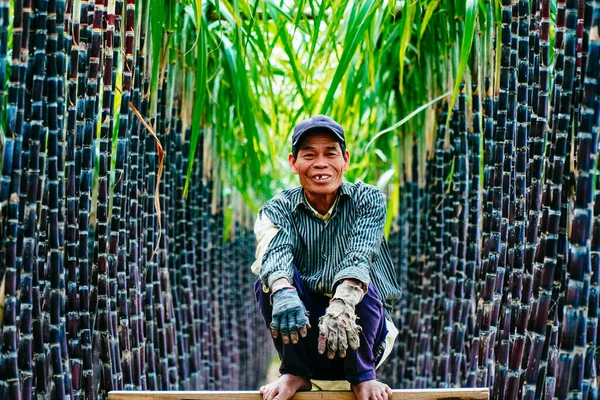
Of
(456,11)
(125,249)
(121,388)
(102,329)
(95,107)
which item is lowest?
(121,388)

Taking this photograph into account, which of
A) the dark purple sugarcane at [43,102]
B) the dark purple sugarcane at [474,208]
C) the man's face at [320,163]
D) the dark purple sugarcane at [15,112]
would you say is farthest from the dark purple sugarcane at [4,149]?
the dark purple sugarcane at [474,208]

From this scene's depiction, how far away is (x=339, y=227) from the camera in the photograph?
2.43 m

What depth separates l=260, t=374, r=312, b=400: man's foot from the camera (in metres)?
2.19

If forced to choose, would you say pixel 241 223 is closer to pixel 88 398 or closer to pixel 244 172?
pixel 244 172

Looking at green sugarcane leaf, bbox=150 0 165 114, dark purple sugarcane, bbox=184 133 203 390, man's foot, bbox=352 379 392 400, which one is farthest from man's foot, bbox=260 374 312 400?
dark purple sugarcane, bbox=184 133 203 390

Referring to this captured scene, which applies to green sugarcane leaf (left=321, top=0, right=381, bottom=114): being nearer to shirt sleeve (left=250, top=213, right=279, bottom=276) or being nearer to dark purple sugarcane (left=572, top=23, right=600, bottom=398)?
shirt sleeve (left=250, top=213, right=279, bottom=276)

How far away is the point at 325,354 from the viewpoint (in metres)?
2.29

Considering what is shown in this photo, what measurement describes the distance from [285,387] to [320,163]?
67cm

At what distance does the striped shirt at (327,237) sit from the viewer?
2293 mm

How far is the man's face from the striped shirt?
0.25 feet

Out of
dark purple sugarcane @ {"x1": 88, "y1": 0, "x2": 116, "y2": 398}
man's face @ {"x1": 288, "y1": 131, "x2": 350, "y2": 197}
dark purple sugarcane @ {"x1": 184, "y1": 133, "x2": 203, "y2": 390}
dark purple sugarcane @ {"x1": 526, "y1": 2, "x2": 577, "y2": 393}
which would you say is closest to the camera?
dark purple sugarcane @ {"x1": 526, "y1": 2, "x2": 577, "y2": 393}

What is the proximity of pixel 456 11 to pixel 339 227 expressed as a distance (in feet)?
4.32

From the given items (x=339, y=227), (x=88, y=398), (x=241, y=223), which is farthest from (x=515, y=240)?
(x=241, y=223)

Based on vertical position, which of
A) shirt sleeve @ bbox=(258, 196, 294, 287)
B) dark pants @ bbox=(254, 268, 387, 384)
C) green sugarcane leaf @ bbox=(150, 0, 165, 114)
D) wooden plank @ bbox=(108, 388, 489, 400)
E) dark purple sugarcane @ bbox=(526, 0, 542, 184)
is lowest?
wooden plank @ bbox=(108, 388, 489, 400)
